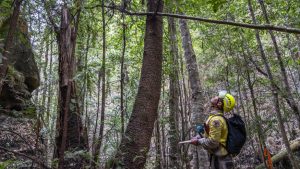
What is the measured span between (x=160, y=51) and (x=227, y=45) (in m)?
4.34

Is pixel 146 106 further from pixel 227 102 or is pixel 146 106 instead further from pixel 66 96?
pixel 66 96

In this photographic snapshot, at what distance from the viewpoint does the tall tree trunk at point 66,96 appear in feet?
7.60

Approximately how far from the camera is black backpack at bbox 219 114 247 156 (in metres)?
3.22

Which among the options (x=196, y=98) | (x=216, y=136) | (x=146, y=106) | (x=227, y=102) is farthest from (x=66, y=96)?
(x=196, y=98)

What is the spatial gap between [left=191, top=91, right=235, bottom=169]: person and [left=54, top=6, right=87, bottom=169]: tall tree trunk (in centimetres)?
155

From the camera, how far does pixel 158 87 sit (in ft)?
12.8

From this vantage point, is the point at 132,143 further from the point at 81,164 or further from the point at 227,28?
the point at 227,28

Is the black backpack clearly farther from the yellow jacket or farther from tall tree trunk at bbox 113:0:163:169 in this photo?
tall tree trunk at bbox 113:0:163:169

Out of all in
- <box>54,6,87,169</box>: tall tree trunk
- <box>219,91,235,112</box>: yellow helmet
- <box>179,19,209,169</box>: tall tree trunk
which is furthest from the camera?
<box>179,19,209,169</box>: tall tree trunk

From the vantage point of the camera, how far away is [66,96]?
8.04ft

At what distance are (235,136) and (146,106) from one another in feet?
3.97

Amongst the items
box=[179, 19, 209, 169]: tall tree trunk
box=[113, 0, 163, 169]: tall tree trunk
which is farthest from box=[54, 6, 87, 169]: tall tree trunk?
box=[179, 19, 209, 169]: tall tree trunk

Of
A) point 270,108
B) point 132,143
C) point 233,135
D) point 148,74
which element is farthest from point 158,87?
point 270,108

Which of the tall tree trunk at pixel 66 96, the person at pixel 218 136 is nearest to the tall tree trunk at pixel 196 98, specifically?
the person at pixel 218 136
